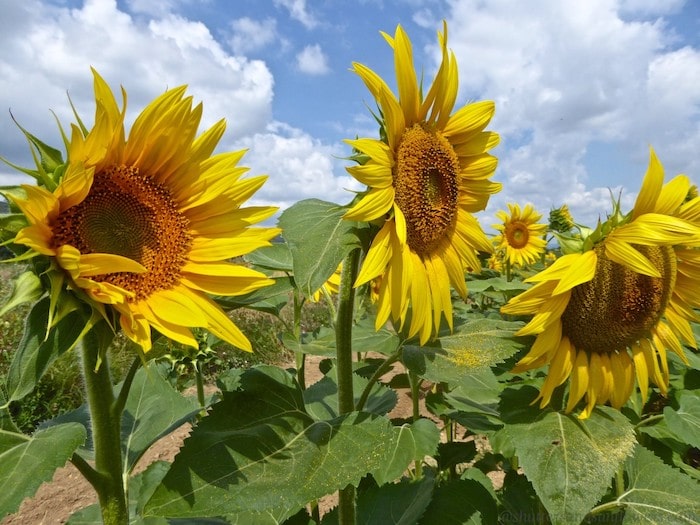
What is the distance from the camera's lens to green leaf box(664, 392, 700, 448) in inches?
75.9

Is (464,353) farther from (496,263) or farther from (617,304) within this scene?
(496,263)

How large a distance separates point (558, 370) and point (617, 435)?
229 mm

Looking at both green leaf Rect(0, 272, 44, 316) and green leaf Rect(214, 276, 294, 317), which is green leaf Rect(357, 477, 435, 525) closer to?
green leaf Rect(214, 276, 294, 317)

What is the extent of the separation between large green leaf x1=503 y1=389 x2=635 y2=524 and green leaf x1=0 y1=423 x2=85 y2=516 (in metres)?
1.08

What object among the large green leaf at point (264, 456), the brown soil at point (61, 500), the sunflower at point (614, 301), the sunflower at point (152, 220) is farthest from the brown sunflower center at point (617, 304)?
the brown soil at point (61, 500)

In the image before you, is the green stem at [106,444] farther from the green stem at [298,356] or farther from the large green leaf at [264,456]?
the green stem at [298,356]

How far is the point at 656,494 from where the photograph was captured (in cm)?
166

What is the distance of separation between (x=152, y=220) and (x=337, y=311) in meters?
0.56

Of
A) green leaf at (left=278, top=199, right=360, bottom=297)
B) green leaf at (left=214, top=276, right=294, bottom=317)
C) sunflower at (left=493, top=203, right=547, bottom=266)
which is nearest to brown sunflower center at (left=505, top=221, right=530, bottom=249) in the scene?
sunflower at (left=493, top=203, right=547, bottom=266)

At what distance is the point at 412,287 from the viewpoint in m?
1.46

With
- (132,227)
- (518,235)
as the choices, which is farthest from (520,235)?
(132,227)

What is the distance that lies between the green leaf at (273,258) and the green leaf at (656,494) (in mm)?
1289

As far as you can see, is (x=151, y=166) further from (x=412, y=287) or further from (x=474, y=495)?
(x=474, y=495)

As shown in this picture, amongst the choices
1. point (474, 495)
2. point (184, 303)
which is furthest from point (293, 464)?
point (474, 495)
